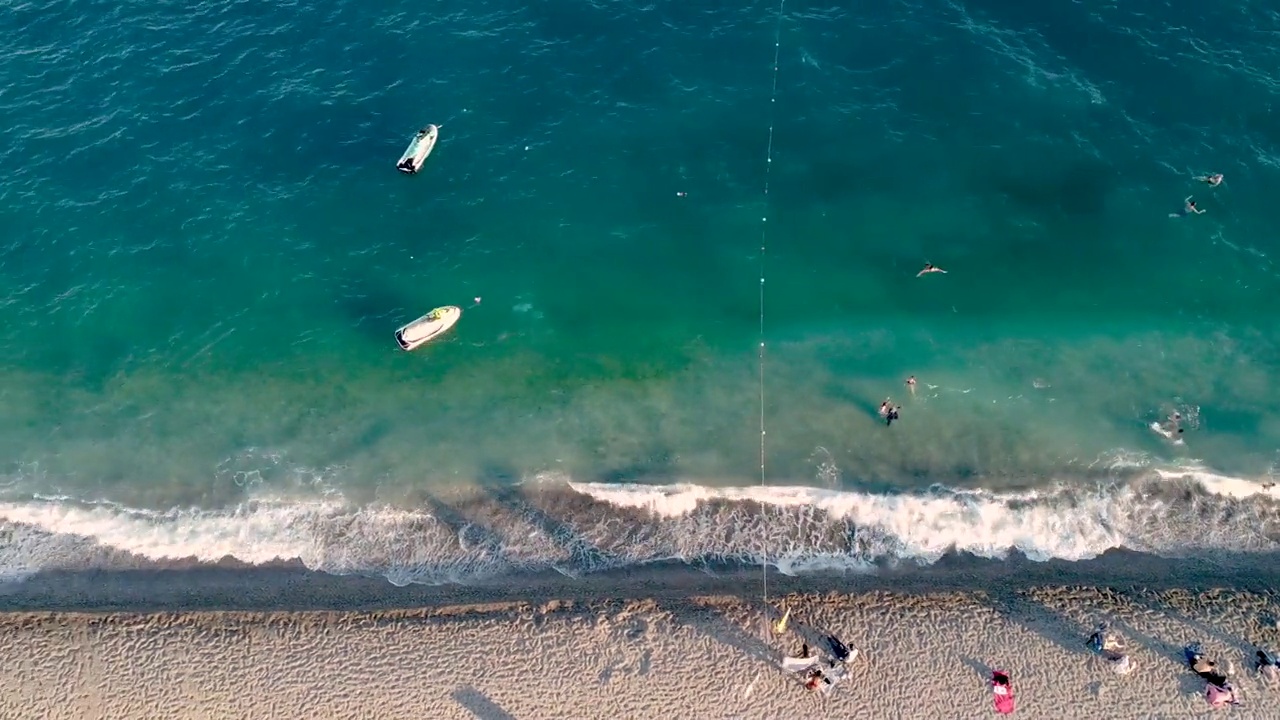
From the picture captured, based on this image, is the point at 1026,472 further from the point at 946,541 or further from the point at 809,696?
the point at 809,696

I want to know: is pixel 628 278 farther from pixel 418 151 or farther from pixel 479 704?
pixel 479 704

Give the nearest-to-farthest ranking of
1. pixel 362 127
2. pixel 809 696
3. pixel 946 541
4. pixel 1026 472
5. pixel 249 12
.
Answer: pixel 809 696
pixel 946 541
pixel 1026 472
pixel 362 127
pixel 249 12

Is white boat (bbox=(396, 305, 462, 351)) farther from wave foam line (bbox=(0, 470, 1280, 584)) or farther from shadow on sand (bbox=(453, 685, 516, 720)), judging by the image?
shadow on sand (bbox=(453, 685, 516, 720))

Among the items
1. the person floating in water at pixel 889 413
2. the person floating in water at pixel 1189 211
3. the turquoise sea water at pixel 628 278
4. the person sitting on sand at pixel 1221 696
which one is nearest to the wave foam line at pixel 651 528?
the turquoise sea water at pixel 628 278

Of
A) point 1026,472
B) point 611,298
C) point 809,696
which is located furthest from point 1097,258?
point 809,696

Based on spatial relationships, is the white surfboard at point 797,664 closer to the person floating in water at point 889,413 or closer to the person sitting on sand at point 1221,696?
the person floating in water at point 889,413

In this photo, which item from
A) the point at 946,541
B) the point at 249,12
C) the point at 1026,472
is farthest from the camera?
the point at 249,12

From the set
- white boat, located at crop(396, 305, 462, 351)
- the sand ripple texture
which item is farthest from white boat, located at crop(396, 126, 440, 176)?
the sand ripple texture
